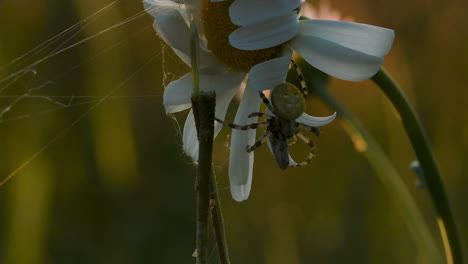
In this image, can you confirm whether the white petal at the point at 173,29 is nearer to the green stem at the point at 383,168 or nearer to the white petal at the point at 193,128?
the white petal at the point at 193,128

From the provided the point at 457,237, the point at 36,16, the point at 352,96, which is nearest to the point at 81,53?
the point at 36,16

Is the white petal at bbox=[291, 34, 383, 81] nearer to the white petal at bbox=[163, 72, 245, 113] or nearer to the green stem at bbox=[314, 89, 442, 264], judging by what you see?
the white petal at bbox=[163, 72, 245, 113]

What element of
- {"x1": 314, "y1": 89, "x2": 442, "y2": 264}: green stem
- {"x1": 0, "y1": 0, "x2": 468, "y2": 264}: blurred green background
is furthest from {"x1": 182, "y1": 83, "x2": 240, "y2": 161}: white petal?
{"x1": 0, "y1": 0, "x2": 468, "y2": 264}: blurred green background

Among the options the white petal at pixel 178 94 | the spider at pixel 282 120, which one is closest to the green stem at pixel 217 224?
the spider at pixel 282 120

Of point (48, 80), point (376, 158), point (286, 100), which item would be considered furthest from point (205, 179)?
point (48, 80)

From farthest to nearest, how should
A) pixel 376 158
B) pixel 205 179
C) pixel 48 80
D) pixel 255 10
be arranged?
pixel 48 80
pixel 376 158
pixel 255 10
pixel 205 179

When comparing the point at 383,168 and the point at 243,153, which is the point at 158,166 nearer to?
the point at 383,168
